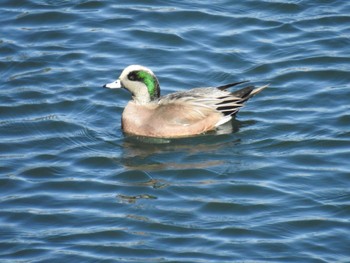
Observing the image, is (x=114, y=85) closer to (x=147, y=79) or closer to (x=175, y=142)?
(x=147, y=79)

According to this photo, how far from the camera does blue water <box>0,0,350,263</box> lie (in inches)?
438

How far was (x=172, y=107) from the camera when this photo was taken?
45.7 feet

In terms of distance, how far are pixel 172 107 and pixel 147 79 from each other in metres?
0.54

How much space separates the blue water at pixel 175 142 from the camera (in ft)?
36.5

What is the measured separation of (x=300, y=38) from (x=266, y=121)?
2.62 meters

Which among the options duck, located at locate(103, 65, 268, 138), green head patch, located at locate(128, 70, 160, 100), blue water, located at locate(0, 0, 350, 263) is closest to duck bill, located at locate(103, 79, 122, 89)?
duck, located at locate(103, 65, 268, 138)

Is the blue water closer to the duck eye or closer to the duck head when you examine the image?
the duck head

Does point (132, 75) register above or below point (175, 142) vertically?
above

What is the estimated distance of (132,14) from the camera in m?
17.1

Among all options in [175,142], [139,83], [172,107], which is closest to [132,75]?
[139,83]

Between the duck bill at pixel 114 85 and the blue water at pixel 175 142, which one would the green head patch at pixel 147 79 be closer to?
the duck bill at pixel 114 85

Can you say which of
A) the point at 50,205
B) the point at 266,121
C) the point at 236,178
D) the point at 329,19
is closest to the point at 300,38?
the point at 329,19

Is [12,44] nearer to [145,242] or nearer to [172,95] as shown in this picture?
[172,95]

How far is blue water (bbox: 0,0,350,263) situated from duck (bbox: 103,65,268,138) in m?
0.19
